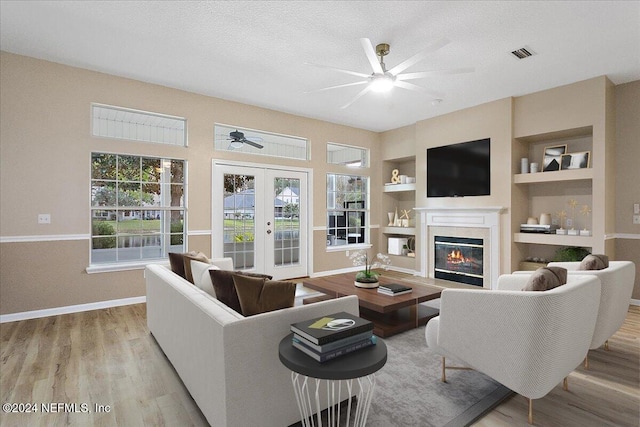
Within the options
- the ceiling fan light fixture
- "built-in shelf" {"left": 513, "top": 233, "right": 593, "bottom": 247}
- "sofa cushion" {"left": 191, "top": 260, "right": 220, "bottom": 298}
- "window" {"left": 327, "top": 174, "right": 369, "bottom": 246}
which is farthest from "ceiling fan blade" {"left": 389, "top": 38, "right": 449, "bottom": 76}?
"window" {"left": 327, "top": 174, "right": 369, "bottom": 246}

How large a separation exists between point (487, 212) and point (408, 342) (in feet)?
10.2

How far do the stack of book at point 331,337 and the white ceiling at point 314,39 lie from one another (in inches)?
103

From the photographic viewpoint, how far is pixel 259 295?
5.94 feet

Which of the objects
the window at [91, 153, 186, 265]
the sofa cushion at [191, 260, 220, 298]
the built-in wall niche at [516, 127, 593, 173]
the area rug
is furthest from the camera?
the built-in wall niche at [516, 127, 593, 173]

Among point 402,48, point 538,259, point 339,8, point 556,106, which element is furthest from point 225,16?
point 538,259

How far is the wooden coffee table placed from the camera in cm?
309

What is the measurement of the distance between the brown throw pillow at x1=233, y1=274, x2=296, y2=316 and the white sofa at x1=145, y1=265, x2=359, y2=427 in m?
0.09

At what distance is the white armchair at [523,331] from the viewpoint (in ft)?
5.68

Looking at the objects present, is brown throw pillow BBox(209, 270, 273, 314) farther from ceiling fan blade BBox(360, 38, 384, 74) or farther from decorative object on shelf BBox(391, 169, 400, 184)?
decorative object on shelf BBox(391, 169, 400, 184)

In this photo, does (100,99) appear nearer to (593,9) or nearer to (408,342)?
(408,342)

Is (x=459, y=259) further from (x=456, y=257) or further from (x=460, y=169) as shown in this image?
(x=460, y=169)

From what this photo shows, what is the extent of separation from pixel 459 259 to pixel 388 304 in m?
3.17

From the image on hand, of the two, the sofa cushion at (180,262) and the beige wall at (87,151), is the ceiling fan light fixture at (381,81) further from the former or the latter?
the beige wall at (87,151)

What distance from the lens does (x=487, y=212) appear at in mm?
5199
